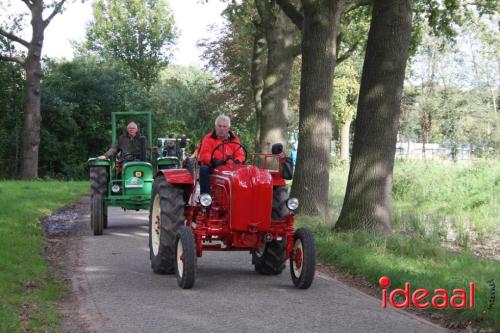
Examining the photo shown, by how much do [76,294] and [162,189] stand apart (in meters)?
2.02

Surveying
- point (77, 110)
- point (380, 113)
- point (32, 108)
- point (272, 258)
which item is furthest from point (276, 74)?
point (77, 110)

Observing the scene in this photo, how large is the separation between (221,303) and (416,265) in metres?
2.93

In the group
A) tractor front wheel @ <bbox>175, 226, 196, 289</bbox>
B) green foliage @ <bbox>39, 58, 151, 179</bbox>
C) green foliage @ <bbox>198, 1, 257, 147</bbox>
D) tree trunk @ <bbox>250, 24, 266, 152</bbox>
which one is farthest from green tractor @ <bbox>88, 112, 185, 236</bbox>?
green foliage @ <bbox>198, 1, 257, 147</bbox>

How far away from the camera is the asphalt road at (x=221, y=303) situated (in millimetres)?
7109

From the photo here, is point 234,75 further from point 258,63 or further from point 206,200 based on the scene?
point 206,200

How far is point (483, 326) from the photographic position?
7051 millimetres

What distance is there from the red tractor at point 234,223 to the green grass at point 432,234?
114 cm

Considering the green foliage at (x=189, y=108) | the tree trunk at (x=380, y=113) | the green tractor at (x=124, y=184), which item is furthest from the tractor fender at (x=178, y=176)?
the green foliage at (x=189, y=108)

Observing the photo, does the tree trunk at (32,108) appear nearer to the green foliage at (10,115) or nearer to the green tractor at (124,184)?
the green foliage at (10,115)

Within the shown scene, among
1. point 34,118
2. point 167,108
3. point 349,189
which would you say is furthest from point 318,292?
point 167,108

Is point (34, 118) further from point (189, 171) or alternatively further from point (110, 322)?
point (110, 322)

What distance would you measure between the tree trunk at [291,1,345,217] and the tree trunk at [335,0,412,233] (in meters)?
2.93

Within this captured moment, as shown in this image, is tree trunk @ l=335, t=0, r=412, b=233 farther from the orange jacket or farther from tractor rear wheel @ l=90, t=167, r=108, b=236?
tractor rear wheel @ l=90, t=167, r=108, b=236

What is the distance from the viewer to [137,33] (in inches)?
2724
